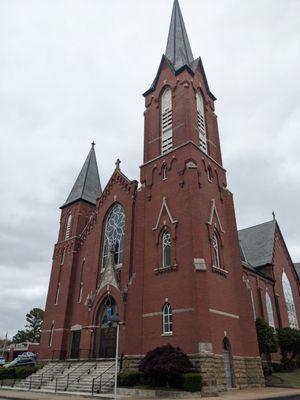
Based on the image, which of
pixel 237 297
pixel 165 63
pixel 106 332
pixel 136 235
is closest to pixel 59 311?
pixel 106 332

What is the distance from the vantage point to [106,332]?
87.0 feet

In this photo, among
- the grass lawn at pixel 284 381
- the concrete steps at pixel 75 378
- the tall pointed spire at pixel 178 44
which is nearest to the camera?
the concrete steps at pixel 75 378

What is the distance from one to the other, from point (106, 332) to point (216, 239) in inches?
444

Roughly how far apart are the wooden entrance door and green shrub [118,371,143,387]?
10.4 m

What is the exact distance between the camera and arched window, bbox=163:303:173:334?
70.9 feet

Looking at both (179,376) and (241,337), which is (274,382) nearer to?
(241,337)

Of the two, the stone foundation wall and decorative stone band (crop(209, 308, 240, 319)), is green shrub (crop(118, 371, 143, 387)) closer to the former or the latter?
the stone foundation wall

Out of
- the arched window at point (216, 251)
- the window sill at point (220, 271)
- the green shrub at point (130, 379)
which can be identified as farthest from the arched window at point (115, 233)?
the green shrub at point (130, 379)

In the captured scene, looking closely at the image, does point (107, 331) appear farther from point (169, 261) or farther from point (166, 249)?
point (166, 249)

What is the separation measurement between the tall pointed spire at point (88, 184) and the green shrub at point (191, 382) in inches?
921

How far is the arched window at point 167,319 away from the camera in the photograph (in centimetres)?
2162

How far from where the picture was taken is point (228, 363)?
21.6 meters

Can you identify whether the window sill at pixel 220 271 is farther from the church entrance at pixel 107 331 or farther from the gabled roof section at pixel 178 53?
the gabled roof section at pixel 178 53

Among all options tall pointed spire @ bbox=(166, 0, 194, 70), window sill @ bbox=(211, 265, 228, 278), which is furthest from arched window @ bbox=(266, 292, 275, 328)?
tall pointed spire @ bbox=(166, 0, 194, 70)
